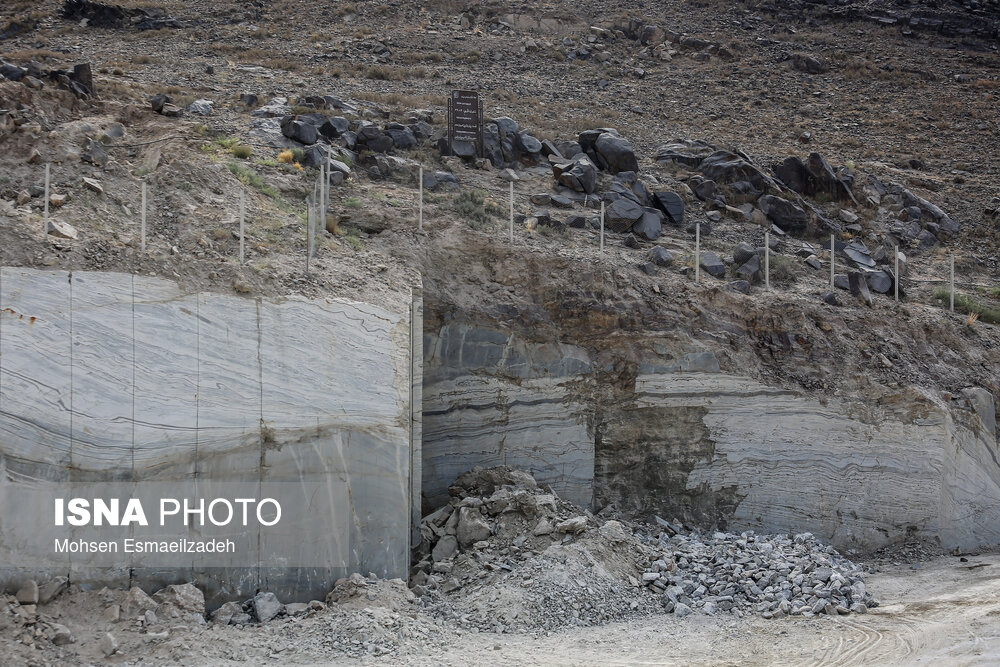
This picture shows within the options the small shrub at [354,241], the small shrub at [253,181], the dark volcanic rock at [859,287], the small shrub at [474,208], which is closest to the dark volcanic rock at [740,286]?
the dark volcanic rock at [859,287]

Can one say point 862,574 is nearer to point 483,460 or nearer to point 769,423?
point 769,423

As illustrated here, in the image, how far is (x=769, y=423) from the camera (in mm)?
17250

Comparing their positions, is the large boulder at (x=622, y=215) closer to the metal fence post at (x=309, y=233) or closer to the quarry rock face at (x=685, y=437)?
the quarry rock face at (x=685, y=437)

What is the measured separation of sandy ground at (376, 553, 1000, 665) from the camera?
38.7ft

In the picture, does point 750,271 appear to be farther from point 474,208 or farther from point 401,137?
point 401,137

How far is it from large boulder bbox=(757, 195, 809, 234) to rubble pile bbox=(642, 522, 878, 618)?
9189 mm

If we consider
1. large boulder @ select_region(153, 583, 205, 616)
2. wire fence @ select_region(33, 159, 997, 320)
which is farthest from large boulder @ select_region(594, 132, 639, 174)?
large boulder @ select_region(153, 583, 205, 616)

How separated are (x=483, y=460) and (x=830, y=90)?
2483cm

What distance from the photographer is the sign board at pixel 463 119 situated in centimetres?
2167

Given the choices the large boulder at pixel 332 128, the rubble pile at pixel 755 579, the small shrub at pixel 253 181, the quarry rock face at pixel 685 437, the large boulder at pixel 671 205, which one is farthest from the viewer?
the large boulder at pixel 671 205

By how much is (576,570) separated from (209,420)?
5.53 metres

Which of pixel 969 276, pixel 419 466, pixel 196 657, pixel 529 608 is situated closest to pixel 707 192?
pixel 969 276

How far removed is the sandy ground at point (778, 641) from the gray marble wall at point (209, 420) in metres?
2.44

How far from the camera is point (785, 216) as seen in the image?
2247 cm
